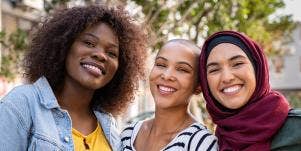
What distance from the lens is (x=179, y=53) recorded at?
3.37m

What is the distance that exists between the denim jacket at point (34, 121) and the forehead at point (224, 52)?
0.94 metres

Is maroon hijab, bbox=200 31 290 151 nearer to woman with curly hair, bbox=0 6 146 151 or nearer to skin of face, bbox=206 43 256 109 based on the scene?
skin of face, bbox=206 43 256 109

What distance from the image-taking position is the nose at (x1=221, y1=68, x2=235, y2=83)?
3059 millimetres

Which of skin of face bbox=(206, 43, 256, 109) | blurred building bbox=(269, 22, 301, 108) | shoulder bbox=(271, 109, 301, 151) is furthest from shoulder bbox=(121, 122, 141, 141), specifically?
blurred building bbox=(269, 22, 301, 108)

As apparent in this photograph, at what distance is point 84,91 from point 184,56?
0.67m

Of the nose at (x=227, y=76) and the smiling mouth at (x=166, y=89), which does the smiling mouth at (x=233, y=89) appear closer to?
the nose at (x=227, y=76)

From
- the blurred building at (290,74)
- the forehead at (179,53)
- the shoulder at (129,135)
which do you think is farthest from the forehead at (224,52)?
the blurred building at (290,74)

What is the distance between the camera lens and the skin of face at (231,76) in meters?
3.05

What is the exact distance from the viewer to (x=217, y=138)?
3.17 m

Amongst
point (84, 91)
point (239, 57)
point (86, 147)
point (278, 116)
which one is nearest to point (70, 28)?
point (84, 91)

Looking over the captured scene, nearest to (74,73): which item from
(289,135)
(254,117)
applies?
(254,117)

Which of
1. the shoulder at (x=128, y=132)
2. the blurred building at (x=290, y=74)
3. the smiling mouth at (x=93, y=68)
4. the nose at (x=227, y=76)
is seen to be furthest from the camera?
the blurred building at (x=290, y=74)

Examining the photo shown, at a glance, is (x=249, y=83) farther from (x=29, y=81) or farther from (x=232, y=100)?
(x=29, y=81)

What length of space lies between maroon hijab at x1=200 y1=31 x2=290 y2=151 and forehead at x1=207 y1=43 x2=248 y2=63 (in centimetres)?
6
